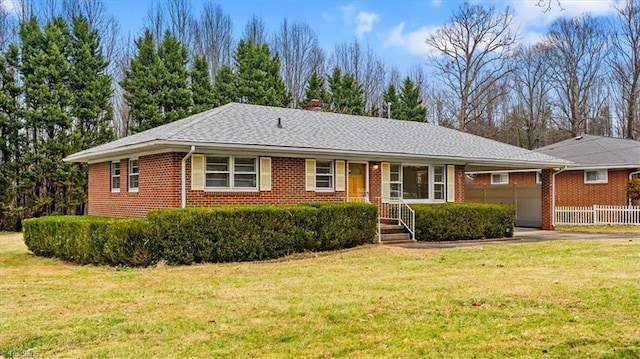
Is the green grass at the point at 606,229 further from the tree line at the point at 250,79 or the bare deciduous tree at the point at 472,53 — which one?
the bare deciduous tree at the point at 472,53

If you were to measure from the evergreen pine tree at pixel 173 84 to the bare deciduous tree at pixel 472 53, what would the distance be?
18.0 m

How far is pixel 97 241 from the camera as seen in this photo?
12.7m

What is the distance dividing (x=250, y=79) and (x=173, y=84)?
487cm

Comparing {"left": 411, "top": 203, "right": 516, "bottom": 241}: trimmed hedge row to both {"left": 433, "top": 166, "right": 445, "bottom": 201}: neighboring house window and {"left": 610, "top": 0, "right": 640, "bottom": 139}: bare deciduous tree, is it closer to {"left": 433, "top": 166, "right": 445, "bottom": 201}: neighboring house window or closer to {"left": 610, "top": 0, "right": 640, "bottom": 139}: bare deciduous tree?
{"left": 433, "top": 166, "right": 445, "bottom": 201}: neighboring house window

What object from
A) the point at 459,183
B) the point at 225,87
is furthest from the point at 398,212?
the point at 225,87

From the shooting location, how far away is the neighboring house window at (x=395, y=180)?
61.6ft

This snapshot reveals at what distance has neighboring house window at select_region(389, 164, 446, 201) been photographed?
62.1ft

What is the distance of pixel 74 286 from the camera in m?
9.73

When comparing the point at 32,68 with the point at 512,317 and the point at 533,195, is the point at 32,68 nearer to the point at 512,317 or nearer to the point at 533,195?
the point at 533,195

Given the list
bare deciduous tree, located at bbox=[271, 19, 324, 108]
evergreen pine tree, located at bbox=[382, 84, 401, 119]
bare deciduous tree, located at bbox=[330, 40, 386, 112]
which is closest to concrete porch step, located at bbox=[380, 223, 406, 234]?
evergreen pine tree, located at bbox=[382, 84, 401, 119]

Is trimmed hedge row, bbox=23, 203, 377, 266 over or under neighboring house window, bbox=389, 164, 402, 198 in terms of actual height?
under

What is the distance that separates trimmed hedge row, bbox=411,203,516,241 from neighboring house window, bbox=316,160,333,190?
268 cm

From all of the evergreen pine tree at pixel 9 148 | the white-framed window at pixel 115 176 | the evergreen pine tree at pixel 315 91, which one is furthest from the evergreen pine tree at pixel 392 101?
the white-framed window at pixel 115 176

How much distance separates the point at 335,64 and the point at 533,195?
22.5 meters
